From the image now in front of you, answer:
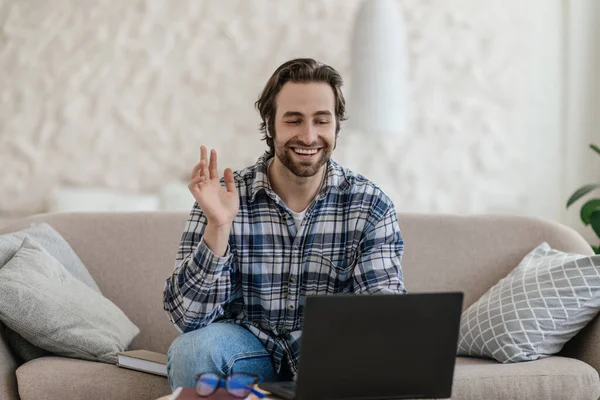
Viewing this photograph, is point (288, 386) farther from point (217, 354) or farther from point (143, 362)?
point (143, 362)

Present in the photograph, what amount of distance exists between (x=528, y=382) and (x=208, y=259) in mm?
867

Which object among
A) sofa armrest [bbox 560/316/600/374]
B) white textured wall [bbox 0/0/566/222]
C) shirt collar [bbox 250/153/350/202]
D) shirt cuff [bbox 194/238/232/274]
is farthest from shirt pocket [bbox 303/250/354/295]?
white textured wall [bbox 0/0/566/222]

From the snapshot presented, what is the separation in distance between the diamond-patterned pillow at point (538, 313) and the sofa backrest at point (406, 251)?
25 cm

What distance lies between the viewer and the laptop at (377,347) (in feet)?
4.78

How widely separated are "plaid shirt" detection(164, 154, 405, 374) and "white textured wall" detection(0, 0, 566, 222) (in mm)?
2085

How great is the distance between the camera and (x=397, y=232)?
7.06 feet

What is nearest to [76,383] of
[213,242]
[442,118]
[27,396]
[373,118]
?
[27,396]

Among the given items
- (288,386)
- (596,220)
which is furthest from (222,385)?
(596,220)

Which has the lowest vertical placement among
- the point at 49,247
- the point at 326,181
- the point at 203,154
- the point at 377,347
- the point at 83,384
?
the point at 83,384

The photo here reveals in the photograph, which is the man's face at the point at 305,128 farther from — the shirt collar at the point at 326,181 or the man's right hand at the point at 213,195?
the man's right hand at the point at 213,195

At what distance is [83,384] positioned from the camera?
2.20 metres

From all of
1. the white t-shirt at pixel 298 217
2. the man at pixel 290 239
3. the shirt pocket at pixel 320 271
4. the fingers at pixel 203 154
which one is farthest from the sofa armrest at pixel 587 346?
the fingers at pixel 203 154

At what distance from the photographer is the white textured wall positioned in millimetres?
4285

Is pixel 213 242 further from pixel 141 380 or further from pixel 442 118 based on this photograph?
pixel 442 118
